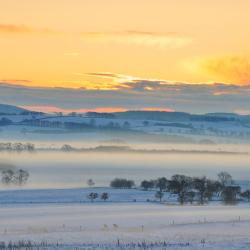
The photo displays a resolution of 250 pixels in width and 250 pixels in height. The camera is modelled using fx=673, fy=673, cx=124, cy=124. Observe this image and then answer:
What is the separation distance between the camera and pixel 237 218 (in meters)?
62.4

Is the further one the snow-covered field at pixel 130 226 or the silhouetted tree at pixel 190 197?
the silhouetted tree at pixel 190 197

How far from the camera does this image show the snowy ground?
1730 inches

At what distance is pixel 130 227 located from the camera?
5484cm

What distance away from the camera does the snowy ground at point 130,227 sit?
43.9 m

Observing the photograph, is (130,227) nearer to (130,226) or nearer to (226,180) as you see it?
(130,226)

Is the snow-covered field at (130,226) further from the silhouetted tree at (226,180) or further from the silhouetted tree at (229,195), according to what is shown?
the silhouetted tree at (226,180)

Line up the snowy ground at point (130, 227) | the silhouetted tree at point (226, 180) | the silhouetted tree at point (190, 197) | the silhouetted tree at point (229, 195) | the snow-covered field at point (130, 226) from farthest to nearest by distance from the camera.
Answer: the silhouetted tree at point (226, 180)
the silhouetted tree at point (229, 195)
the silhouetted tree at point (190, 197)
the snow-covered field at point (130, 226)
the snowy ground at point (130, 227)

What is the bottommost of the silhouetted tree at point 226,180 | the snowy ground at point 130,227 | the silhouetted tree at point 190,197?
the snowy ground at point 130,227

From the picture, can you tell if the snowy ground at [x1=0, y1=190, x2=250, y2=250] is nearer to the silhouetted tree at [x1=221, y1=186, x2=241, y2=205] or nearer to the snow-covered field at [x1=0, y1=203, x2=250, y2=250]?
the snow-covered field at [x1=0, y1=203, x2=250, y2=250]

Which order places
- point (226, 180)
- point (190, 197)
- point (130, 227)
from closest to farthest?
point (130, 227), point (190, 197), point (226, 180)

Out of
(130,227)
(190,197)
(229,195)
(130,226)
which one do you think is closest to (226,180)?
(229,195)

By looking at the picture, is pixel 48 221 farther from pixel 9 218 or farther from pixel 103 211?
pixel 103 211

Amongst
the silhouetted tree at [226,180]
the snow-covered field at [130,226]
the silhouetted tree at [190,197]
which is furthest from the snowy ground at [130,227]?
the silhouetted tree at [226,180]

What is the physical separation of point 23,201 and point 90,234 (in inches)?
1710
